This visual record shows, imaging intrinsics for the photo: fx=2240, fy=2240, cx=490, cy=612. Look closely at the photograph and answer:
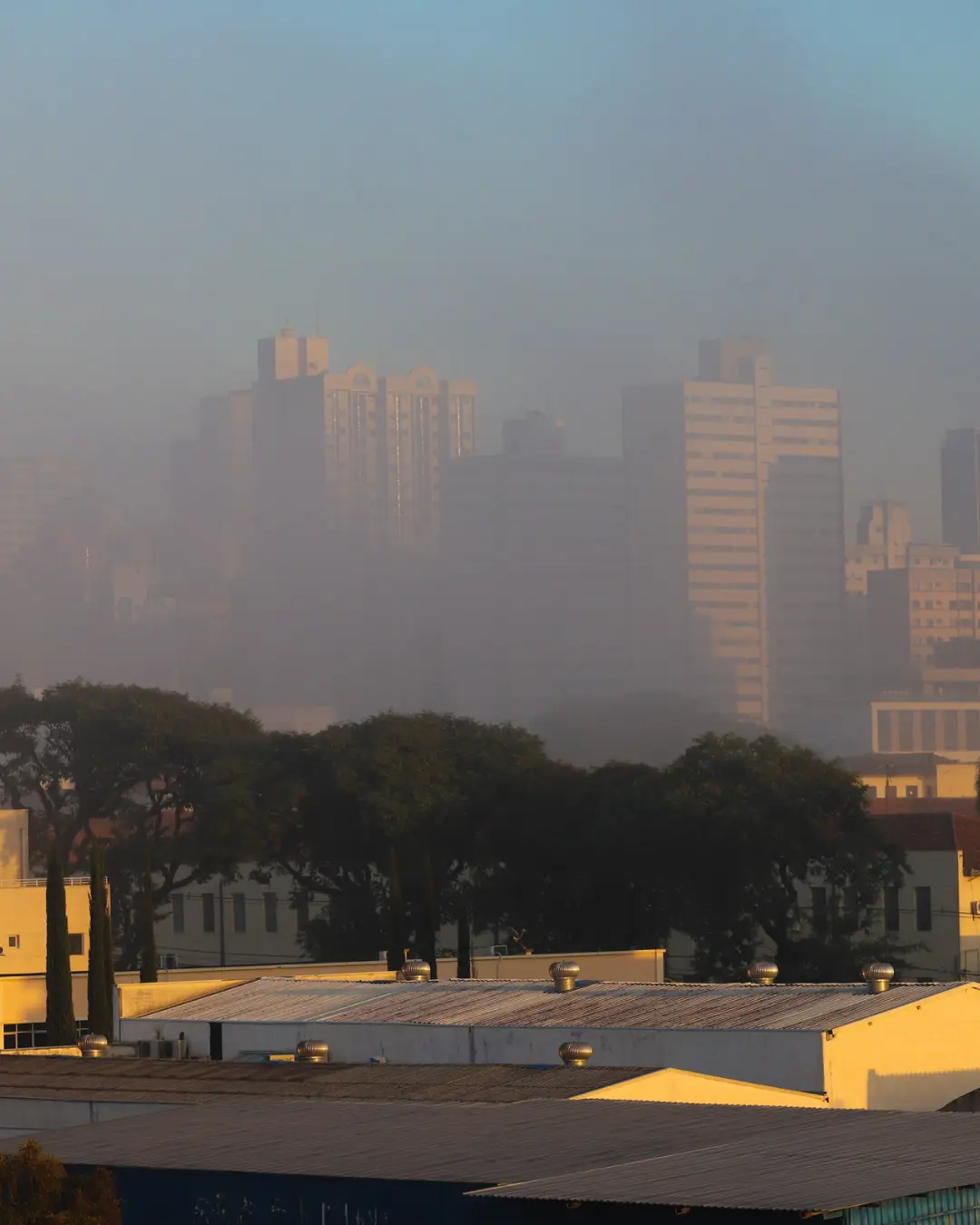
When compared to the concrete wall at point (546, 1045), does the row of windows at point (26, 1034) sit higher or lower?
lower

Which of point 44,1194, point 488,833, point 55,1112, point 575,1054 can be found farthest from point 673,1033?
point 488,833

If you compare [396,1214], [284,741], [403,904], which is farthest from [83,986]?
[396,1214]

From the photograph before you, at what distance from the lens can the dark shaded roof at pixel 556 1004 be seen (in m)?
40.2

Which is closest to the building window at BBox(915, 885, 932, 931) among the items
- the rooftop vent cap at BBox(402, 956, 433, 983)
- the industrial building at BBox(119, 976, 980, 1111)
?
the rooftop vent cap at BBox(402, 956, 433, 983)

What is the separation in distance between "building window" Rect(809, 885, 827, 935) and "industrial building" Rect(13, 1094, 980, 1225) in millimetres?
50031

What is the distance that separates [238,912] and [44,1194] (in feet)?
267

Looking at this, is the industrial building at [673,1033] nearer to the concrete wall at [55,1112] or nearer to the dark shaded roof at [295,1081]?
the dark shaded roof at [295,1081]

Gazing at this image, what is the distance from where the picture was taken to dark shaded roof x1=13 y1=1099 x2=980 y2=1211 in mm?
23219

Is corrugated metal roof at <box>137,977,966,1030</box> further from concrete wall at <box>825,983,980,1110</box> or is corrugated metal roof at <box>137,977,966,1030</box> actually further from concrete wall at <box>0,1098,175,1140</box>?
concrete wall at <box>0,1098,175,1140</box>

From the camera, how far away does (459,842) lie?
89312 millimetres

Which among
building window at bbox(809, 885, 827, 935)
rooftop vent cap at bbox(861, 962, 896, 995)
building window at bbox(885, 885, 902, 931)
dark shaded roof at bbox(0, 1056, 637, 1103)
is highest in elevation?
rooftop vent cap at bbox(861, 962, 896, 995)

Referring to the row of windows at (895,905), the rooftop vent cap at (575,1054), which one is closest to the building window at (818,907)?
the row of windows at (895,905)

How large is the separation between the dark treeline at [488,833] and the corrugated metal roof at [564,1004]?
1870cm

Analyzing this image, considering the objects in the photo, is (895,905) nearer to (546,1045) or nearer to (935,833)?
(935,833)
